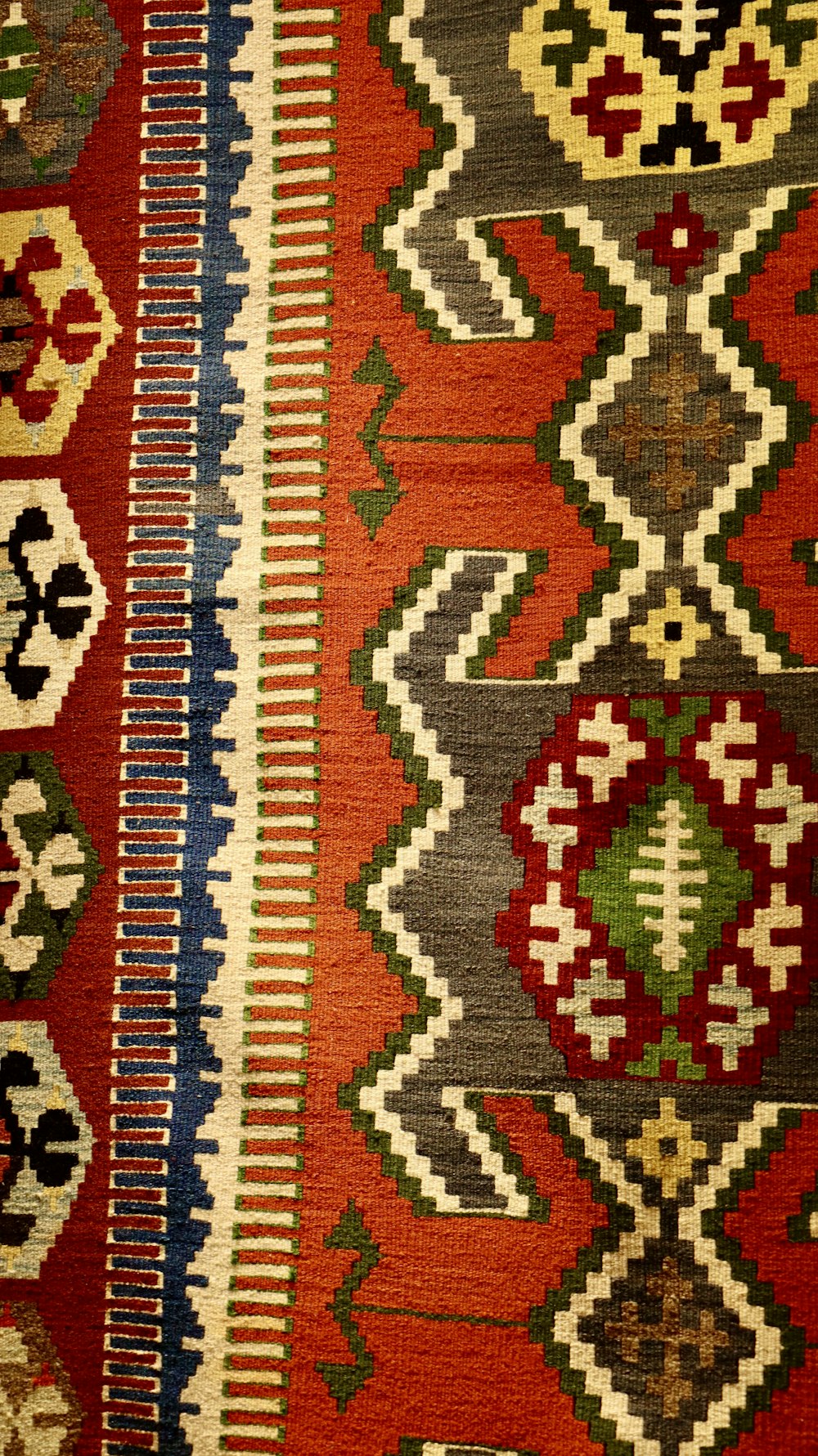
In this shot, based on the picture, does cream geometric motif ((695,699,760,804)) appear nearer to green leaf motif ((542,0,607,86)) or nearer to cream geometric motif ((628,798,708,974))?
cream geometric motif ((628,798,708,974))

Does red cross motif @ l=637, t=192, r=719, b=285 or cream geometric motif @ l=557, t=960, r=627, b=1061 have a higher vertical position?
red cross motif @ l=637, t=192, r=719, b=285

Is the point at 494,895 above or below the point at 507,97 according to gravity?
below

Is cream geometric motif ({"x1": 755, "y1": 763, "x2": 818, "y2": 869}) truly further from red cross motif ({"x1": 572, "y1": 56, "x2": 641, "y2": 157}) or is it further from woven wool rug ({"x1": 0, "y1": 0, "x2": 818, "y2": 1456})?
red cross motif ({"x1": 572, "y1": 56, "x2": 641, "y2": 157})

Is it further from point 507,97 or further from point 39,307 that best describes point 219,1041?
point 507,97

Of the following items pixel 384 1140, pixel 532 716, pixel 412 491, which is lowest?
pixel 384 1140

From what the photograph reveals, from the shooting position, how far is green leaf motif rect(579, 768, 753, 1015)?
88 cm

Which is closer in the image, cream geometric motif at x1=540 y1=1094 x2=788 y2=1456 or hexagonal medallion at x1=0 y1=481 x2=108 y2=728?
cream geometric motif at x1=540 y1=1094 x2=788 y2=1456

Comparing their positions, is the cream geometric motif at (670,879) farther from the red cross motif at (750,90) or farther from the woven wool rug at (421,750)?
the red cross motif at (750,90)

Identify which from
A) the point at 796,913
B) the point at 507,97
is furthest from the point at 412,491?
the point at 796,913

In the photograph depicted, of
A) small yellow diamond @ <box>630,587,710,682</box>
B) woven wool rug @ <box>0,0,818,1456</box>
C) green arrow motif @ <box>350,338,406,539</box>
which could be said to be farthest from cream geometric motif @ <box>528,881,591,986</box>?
green arrow motif @ <box>350,338,406,539</box>

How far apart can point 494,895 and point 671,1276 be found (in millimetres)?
348

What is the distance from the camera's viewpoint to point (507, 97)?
36.7 inches

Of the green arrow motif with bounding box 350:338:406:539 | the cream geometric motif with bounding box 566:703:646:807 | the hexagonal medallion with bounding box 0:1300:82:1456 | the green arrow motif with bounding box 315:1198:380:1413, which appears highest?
the green arrow motif with bounding box 350:338:406:539

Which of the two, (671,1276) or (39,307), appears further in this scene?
(39,307)
